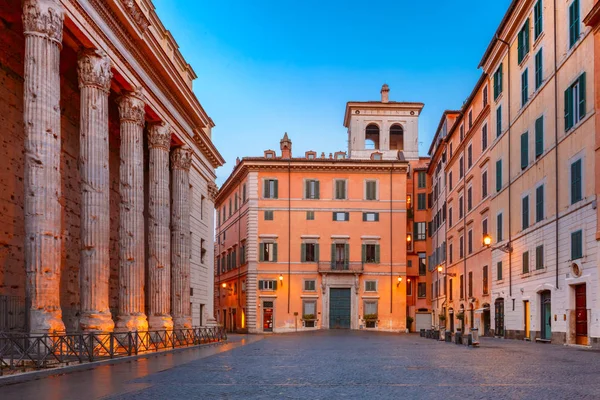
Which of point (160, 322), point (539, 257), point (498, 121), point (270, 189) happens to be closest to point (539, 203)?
point (539, 257)

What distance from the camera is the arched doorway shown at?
40656 mm

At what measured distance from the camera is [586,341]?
91.3 feet

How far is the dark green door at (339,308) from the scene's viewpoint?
6212 cm

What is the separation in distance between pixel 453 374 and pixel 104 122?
47.0 feet

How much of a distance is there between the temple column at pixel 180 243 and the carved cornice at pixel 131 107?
892 cm

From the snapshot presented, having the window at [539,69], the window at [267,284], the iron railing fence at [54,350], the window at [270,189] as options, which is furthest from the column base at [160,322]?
the window at [270,189]

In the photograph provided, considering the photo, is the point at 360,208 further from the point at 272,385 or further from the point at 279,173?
the point at 272,385

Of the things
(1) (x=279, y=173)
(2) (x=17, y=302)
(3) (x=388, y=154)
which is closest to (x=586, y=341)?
(2) (x=17, y=302)

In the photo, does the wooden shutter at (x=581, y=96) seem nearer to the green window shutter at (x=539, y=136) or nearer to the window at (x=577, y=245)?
the window at (x=577, y=245)

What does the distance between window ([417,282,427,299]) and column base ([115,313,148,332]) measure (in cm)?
4707

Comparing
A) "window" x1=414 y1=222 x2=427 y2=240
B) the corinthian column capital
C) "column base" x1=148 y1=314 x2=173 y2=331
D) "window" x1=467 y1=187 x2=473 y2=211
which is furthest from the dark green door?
the corinthian column capital

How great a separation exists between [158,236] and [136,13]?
1006 cm

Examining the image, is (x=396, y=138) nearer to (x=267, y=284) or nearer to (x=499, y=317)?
(x=267, y=284)

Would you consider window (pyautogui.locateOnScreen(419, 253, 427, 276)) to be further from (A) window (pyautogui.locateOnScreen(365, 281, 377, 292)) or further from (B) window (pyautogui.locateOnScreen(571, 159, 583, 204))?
(B) window (pyautogui.locateOnScreen(571, 159, 583, 204))
